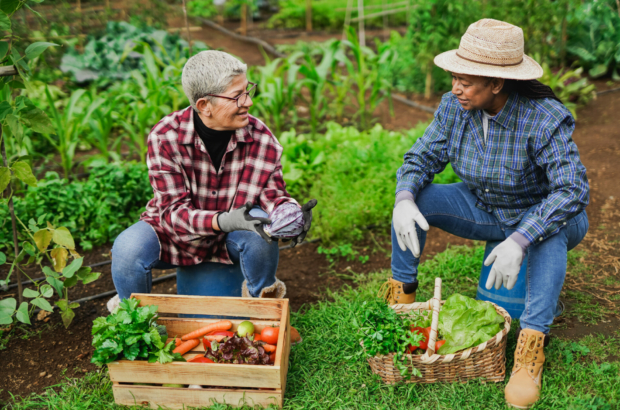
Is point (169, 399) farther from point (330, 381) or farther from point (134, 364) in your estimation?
point (330, 381)

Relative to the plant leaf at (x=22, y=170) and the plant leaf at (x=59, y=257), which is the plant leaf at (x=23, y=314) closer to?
the plant leaf at (x=59, y=257)

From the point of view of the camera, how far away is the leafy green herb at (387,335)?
6.04ft

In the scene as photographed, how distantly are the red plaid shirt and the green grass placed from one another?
1.83ft

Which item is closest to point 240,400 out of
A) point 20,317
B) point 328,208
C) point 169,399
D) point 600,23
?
point 169,399

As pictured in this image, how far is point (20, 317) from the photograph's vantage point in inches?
80.3

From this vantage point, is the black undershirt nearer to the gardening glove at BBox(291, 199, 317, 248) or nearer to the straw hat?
the gardening glove at BBox(291, 199, 317, 248)

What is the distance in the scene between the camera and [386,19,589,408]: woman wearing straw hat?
1821 millimetres

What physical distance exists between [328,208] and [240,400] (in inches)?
60.9

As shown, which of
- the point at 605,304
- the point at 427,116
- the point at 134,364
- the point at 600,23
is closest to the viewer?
the point at 134,364

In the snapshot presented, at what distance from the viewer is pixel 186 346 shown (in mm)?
2049

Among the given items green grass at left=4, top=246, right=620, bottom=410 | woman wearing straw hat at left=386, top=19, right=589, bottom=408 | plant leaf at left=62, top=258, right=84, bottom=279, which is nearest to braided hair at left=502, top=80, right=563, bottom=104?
woman wearing straw hat at left=386, top=19, right=589, bottom=408

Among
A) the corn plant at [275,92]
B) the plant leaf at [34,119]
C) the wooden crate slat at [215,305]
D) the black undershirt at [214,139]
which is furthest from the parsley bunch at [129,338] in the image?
the corn plant at [275,92]

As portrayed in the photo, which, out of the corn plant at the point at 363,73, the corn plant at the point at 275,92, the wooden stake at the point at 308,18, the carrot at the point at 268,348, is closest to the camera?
the carrot at the point at 268,348

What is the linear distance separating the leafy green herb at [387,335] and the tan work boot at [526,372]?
0.33m
